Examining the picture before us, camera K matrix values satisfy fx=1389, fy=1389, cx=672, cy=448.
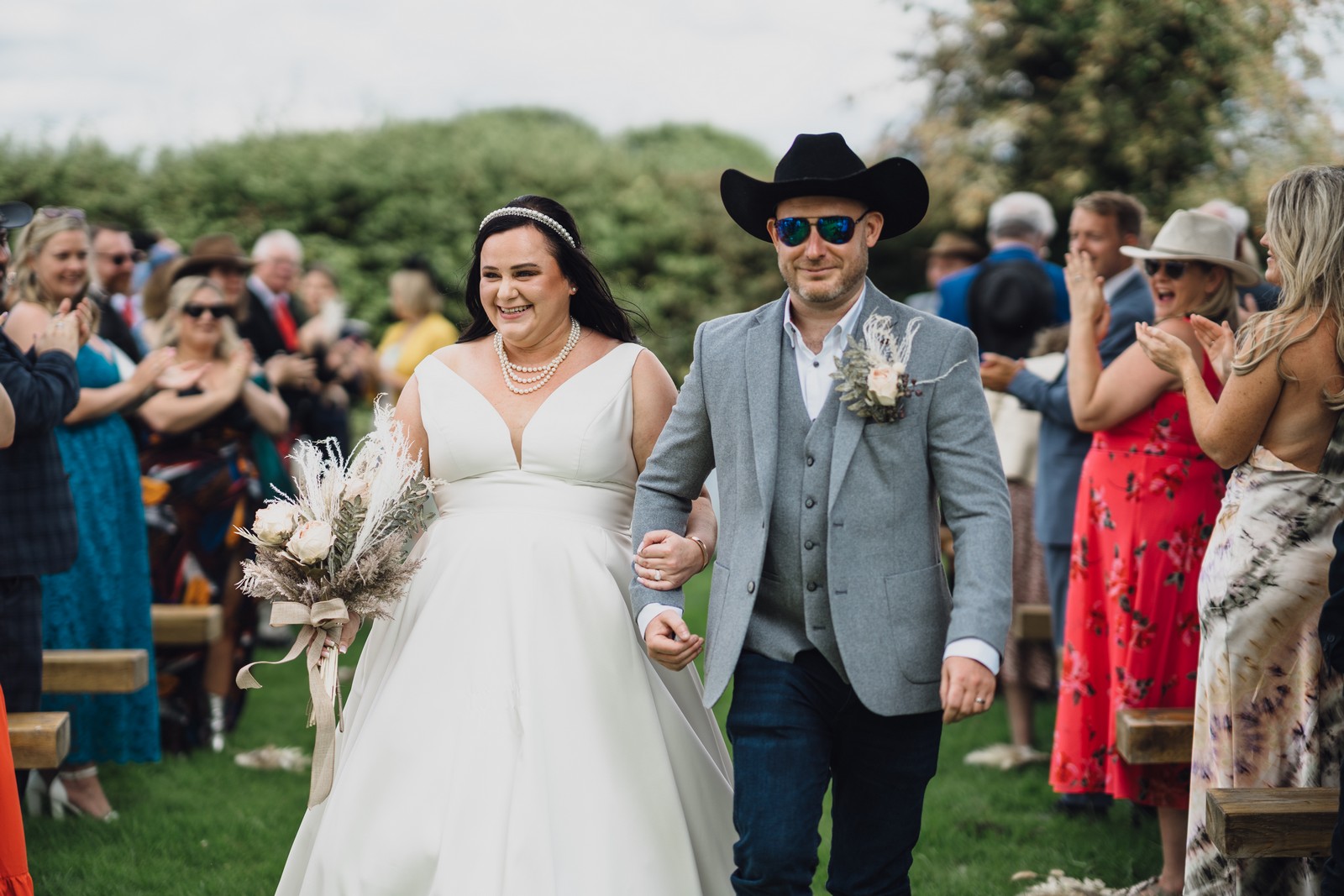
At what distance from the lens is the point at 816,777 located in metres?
3.61

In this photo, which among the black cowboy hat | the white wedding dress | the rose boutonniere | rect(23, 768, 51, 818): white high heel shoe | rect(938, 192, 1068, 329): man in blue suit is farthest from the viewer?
rect(938, 192, 1068, 329): man in blue suit

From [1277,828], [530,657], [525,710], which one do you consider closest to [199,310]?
[530,657]

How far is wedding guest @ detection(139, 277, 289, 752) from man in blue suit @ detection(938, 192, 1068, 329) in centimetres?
388

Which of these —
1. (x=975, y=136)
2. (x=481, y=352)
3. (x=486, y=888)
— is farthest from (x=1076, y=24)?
(x=486, y=888)

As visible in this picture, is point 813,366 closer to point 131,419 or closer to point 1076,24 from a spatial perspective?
point 131,419

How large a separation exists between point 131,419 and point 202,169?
9.26m

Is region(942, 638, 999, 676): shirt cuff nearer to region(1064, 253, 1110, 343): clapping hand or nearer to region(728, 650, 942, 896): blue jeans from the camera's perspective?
region(728, 650, 942, 896): blue jeans

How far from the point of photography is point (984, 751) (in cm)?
708

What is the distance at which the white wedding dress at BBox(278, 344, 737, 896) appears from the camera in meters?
3.85

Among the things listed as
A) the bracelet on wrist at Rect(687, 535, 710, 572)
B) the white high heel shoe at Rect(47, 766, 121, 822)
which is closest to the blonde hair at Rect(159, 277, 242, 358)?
the white high heel shoe at Rect(47, 766, 121, 822)

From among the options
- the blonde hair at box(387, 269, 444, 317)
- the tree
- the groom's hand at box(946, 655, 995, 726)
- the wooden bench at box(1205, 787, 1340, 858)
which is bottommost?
the wooden bench at box(1205, 787, 1340, 858)

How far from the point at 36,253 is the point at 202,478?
67.3 inches

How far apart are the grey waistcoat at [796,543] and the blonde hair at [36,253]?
12.4 ft

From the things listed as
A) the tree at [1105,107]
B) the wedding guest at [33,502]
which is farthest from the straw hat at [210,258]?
the tree at [1105,107]
